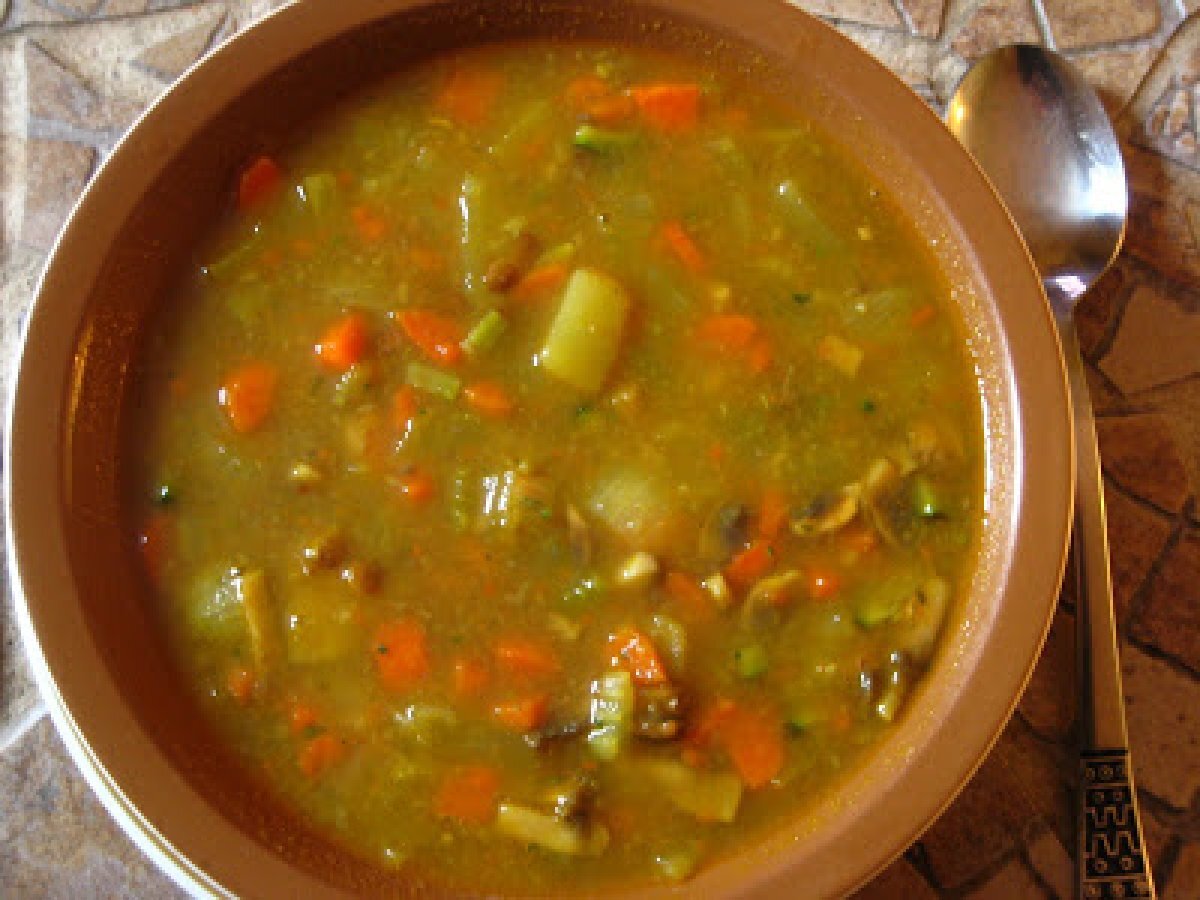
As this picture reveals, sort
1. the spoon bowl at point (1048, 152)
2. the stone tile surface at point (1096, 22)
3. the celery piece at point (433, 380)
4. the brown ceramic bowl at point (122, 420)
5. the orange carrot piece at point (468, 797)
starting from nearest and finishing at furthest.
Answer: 1. the brown ceramic bowl at point (122, 420)
2. the orange carrot piece at point (468, 797)
3. the celery piece at point (433, 380)
4. the spoon bowl at point (1048, 152)
5. the stone tile surface at point (1096, 22)

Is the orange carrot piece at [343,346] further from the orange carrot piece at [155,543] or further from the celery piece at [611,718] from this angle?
the celery piece at [611,718]

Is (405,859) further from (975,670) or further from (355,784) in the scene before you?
(975,670)

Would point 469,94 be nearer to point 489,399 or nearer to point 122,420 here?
point 489,399

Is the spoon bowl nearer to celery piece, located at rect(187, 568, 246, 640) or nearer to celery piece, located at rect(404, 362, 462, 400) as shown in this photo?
celery piece, located at rect(404, 362, 462, 400)

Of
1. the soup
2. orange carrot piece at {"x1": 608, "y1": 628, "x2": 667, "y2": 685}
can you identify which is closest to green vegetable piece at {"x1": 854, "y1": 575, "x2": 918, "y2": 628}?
the soup

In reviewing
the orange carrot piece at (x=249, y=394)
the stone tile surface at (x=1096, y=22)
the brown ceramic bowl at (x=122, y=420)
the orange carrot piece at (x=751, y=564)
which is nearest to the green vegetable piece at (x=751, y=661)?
the orange carrot piece at (x=751, y=564)

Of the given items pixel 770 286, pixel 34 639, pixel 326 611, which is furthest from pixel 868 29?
pixel 34 639
